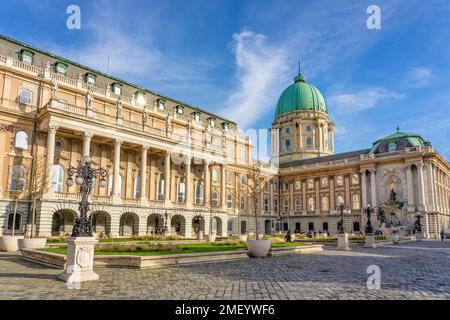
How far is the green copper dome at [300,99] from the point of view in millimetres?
91819

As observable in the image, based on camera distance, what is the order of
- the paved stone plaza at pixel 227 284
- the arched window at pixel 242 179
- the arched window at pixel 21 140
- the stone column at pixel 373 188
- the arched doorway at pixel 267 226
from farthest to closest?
the arched doorway at pixel 267 226 → the arched window at pixel 242 179 → the stone column at pixel 373 188 → the arched window at pixel 21 140 → the paved stone plaza at pixel 227 284

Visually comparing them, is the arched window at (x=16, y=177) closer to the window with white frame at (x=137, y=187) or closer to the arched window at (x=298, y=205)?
the window with white frame at (x=137, y=187)

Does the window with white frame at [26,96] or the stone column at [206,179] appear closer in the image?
the window with white frame at [26,96]

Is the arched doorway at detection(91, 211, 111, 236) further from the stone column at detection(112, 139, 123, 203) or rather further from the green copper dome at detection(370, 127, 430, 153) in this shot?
the green copper dome at detection(370, 127, 430, 153)

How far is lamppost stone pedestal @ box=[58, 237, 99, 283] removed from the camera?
37.2 ft

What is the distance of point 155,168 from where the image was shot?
165 ft

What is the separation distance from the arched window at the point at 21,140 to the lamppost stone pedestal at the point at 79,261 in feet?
102

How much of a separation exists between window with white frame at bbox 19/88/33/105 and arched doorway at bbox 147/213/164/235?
20.2 metres

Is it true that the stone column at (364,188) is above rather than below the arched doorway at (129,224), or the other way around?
above

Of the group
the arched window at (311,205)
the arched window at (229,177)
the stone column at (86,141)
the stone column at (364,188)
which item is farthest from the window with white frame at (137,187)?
the stone column at (364,188)

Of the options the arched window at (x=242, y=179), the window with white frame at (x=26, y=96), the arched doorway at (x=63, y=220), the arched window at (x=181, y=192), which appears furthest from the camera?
the arched window at (x=242, y=179)

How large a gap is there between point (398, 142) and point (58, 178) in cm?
5667

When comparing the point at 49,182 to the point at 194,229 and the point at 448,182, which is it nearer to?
the point at 194,229
